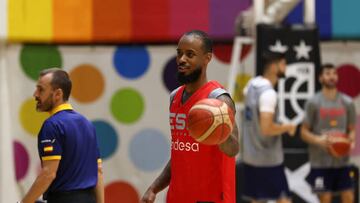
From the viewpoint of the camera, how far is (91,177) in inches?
222

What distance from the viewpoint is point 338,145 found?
9.05 metres

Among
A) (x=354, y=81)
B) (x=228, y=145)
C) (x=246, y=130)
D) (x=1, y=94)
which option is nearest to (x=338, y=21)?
(x=354, y=81)

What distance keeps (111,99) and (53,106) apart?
15.8 ft

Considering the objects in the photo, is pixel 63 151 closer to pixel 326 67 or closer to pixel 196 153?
pixel 196 153

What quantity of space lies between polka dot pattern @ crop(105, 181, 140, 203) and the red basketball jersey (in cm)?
575

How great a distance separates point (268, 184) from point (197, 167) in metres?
3.91

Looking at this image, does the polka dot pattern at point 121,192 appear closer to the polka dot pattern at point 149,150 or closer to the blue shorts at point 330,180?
the polka dot pattern at point 149,150

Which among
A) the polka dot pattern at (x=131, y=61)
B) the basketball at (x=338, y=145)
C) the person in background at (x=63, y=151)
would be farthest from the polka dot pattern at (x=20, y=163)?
the person in background at (x=63, y=151)

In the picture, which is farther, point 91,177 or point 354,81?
point 354,81

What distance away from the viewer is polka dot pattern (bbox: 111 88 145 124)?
10422 millimetres

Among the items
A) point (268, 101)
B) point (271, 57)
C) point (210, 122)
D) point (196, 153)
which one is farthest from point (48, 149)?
point (271, 57)

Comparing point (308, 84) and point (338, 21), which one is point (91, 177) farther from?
point (338, 21)

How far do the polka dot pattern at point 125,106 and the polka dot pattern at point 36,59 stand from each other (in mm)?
889

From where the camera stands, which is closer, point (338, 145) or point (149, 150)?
point (338, 145)
